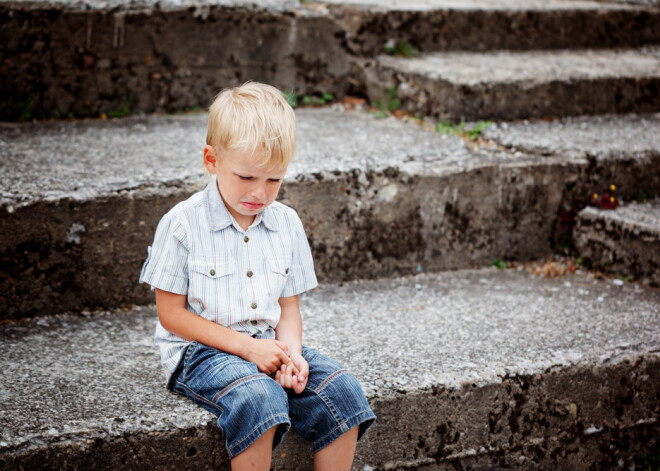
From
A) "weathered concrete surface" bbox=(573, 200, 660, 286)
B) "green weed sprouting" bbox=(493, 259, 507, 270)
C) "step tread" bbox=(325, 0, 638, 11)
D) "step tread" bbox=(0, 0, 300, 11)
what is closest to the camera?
"weathered concrete surface" bbox=(573, 200, 660, 286)

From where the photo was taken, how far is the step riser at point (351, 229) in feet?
7.23

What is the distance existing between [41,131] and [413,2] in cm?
219

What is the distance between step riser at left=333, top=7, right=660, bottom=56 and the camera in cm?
361

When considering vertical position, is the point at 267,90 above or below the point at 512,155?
above

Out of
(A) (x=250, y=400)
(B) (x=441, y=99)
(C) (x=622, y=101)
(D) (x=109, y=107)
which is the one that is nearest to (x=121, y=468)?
(A) (x=250, y=400)

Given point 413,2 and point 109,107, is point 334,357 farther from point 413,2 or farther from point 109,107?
point 413,2

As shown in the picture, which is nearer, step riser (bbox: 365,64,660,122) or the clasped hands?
the clasped hands

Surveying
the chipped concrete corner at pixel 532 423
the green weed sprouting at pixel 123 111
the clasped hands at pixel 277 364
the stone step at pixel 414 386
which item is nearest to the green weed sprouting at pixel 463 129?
the stone step at pixel 414 386

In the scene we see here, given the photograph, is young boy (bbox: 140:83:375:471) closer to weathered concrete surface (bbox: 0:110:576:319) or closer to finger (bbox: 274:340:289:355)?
finger (bbox: 274:340:289:355)

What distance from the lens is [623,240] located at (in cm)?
270

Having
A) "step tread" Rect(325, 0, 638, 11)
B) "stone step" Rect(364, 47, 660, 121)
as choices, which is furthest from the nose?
"step tread" Rect(325, 0, 638, 11)

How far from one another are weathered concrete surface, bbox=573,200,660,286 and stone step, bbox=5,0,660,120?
1427 millimetres

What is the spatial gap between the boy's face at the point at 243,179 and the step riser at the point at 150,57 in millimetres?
1533

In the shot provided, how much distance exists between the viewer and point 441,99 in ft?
10.6
